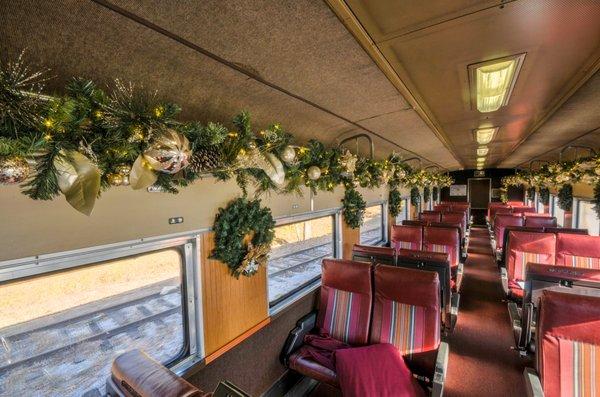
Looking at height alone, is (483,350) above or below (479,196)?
below

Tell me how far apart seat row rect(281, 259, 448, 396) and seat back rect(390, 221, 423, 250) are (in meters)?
2.32

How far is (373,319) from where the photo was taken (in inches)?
99.5

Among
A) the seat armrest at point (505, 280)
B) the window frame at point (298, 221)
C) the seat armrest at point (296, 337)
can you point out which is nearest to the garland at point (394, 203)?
the window frame at point (298, 221)

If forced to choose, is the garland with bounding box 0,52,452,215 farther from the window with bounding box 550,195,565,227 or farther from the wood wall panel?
the window with bounding box 550,195,565,227

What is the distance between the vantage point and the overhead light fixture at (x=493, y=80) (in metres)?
1.87

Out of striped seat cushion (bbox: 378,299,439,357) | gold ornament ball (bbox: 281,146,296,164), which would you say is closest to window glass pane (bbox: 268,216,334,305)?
striped seat cushion (bbox: 378,299,439,357)

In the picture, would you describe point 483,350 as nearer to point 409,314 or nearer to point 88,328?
point 409,314

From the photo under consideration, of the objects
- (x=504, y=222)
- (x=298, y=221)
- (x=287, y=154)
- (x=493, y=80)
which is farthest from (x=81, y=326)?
(x=504, y=222)

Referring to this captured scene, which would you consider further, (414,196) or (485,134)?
(414,196)

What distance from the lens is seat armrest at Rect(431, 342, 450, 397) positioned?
1.86 metres

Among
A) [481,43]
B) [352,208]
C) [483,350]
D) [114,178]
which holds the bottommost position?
[483,350]

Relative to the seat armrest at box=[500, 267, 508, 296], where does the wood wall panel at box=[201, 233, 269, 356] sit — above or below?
above

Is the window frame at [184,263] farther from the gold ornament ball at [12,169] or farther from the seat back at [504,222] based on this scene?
the seat back at [504,222]

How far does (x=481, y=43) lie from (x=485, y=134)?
3497 millimetres
